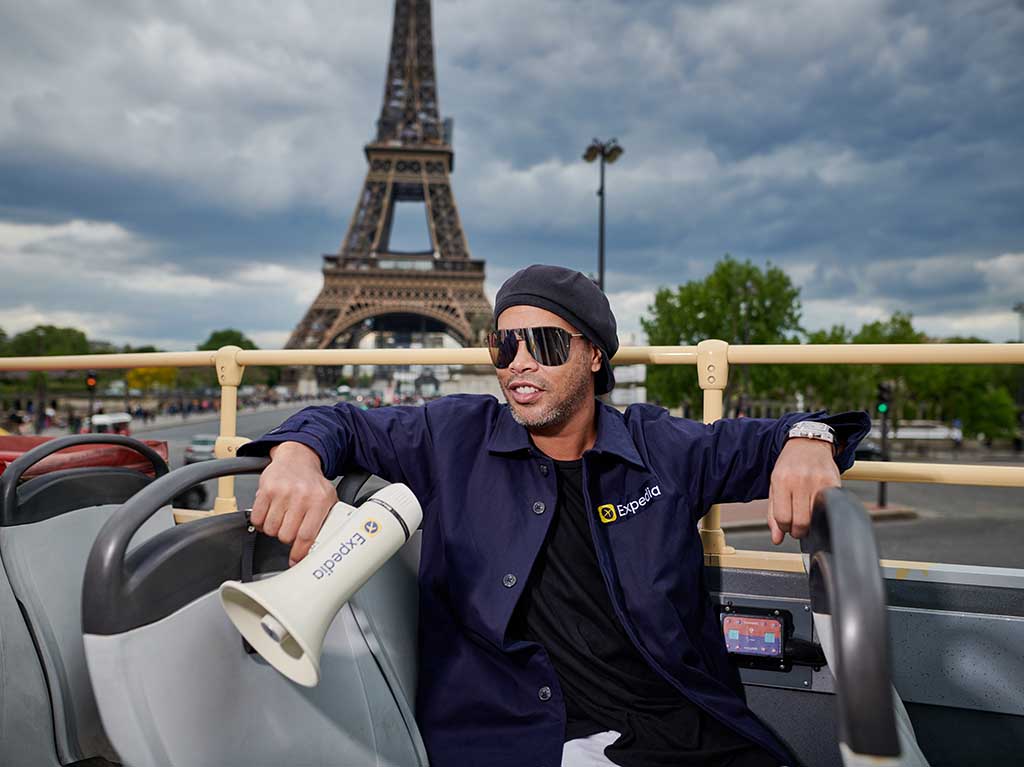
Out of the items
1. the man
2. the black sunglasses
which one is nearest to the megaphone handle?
the man

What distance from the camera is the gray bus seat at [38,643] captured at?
5.69 feet

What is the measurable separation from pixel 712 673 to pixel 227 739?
125 centimetres

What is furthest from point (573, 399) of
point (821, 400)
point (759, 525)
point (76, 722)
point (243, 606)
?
point (821, 400)

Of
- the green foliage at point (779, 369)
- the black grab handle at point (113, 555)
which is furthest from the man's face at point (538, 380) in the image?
the green foliage at point (779, 369)

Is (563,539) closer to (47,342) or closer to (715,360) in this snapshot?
(715,360)

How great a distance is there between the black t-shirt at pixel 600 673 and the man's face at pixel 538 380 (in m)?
0.28

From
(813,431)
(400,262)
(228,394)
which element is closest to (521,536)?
(813,431)

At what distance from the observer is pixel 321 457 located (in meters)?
1.67

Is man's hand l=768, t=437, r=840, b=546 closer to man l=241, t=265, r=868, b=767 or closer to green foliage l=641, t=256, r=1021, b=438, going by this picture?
man l=241, t=265, r=868, b=767

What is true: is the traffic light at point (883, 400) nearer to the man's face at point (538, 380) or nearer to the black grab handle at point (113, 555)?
the man's face at point (538, 380)

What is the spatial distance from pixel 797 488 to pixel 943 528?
1574 centimetres

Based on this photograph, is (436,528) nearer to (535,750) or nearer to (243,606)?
(535,750)

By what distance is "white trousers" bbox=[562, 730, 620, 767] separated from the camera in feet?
5.58

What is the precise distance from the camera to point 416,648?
1.93m
